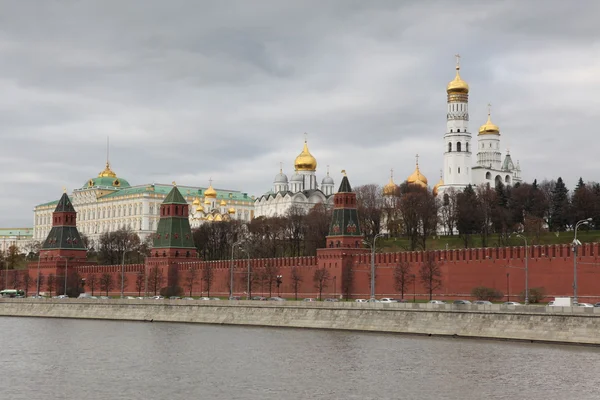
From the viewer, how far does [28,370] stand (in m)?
30.9

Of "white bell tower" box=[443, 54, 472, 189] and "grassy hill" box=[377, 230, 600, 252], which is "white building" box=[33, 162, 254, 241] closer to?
"white bell tower" box=[443, 54, 472, 189]

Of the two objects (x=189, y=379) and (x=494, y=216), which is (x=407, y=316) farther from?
(x=494, y=216)

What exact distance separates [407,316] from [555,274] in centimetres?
999

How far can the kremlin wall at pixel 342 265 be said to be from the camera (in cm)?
4675

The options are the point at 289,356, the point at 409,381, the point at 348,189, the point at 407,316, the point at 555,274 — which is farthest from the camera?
the point at 348,189

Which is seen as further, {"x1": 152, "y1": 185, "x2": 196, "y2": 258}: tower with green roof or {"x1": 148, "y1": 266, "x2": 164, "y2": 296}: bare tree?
{"x1": 152, "y1": 185, "x2": 196, "y2": 258}: tower with green roof

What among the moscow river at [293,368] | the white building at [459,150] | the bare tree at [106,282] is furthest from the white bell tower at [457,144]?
the moscow river at [293,368]

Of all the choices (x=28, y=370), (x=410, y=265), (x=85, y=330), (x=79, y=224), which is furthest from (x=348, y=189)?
(x=79, y=224)

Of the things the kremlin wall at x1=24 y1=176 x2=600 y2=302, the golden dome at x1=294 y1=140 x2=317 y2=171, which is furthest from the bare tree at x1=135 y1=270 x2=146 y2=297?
the golden dome at x1=294 y1=140 x2=317 y2=171

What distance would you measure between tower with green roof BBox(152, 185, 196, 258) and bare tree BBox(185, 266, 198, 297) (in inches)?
104

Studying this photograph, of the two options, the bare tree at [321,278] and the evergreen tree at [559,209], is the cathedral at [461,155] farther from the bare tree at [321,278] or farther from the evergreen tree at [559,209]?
the bare tree at [321,278]

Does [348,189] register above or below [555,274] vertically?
above

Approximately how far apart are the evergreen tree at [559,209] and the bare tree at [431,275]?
1057 inches

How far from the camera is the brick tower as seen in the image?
5738 cm
